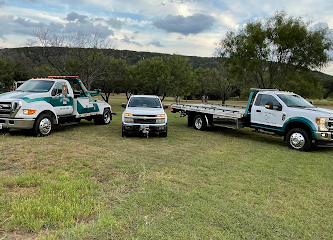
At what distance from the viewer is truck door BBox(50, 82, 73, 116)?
10.4 metres

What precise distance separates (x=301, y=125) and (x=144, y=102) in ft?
19.4

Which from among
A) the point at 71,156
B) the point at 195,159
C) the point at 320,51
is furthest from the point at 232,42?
the point at 71,156

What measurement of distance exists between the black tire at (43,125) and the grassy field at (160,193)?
1372 mm

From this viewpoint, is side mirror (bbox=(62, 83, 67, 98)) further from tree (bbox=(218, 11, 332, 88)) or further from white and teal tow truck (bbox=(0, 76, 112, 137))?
tree (bbox=(218, 11, 332, 88))

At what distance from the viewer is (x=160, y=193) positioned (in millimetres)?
4508

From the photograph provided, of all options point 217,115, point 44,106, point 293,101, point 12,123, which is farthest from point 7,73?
point 293,101

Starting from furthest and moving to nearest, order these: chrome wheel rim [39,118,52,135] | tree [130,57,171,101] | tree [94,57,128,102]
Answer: tree [94,57,128,102] → tree [130,57,171,101] → chrome wheel rim [39,118,52,135]

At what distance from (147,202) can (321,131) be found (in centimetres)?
661

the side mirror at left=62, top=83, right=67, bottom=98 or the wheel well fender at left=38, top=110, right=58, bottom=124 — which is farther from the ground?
the side mirror at left=62, top=83, right=67, bottom=98

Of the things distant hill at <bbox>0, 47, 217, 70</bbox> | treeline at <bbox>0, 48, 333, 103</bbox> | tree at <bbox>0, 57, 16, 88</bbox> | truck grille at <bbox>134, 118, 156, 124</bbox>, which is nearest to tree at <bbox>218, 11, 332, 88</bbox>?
treeline at <bbox>0, 48, 333, 103</bbox>

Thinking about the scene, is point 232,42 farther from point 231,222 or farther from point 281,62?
point 231,222

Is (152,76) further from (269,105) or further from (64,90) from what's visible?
(269,105)

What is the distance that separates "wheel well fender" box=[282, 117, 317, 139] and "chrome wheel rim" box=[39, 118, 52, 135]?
8435 mm

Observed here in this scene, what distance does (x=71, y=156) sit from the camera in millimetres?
6805
